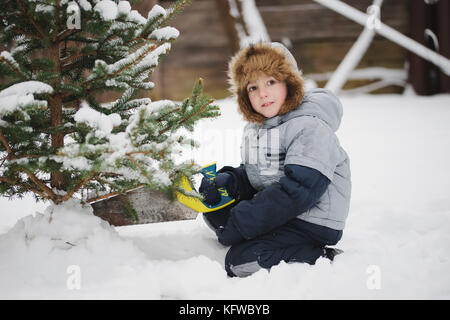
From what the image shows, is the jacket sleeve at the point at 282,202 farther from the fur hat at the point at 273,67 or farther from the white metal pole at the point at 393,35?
the white metal pole at the point at 393,35

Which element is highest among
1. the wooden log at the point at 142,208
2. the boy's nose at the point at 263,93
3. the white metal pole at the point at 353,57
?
the white metal pole at the point at 353,57

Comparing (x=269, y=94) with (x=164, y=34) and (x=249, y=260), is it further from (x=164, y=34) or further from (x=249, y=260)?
(x=249, y=260)

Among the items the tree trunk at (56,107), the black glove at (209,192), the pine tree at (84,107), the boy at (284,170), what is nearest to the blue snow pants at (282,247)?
the boy at (284,170)

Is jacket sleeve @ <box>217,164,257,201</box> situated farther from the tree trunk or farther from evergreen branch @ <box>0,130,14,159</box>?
evergreen branch @ <box>0,130,14,159</box>

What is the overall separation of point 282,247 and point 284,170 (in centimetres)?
40

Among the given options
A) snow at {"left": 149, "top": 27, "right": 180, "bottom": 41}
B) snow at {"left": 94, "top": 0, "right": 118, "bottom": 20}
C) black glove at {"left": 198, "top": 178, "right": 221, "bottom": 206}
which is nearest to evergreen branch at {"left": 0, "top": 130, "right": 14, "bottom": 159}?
snow at {"left": 94, "top": 0, "right": 118, "bottom": 20}

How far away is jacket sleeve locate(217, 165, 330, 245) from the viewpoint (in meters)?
1.63

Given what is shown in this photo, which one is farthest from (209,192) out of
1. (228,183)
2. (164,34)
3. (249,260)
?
(164,34)

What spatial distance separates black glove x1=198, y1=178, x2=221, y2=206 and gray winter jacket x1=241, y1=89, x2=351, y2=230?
0.23 meters

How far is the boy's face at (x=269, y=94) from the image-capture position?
184cm

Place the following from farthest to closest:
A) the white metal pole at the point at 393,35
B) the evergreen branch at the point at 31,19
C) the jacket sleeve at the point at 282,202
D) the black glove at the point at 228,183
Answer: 1. the white metal pole at the point at 393,35
2. the black glove at the point at 228,183
3. the jacket sleeve at the point at 282,202
4. the evergreen branch at the point at 31,19

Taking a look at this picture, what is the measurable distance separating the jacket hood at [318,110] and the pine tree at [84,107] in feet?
1.18

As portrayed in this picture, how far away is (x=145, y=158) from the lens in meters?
1.55
